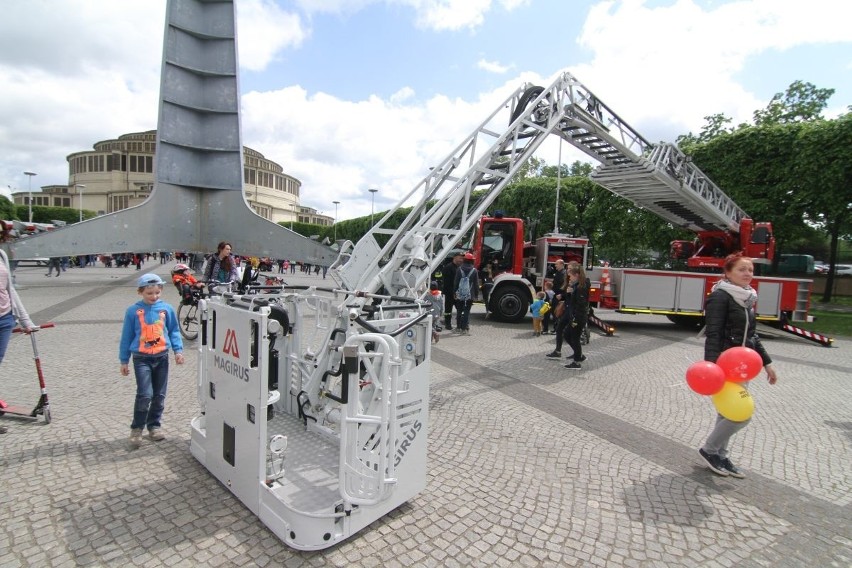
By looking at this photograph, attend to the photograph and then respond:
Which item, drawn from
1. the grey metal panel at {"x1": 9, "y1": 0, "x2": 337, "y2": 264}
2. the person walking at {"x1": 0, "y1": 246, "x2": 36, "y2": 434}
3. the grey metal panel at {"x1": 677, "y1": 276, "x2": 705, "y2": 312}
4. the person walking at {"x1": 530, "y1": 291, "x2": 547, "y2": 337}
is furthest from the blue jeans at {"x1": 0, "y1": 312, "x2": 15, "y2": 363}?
the grey metal panel at {"x1": 9, "y1": 0, "x2": 337, "y2": 264}

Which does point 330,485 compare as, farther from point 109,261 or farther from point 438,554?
point 109,261

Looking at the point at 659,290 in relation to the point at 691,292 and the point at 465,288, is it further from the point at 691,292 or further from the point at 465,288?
the point at 465,288

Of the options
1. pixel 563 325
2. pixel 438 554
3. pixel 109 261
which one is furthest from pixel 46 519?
pixel 109 261

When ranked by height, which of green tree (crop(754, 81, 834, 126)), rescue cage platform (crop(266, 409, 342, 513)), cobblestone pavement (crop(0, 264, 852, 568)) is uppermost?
green tree (crop(754, 81, 834, 126))

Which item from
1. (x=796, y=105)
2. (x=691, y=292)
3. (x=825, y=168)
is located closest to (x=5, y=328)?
(x=691, y=292)

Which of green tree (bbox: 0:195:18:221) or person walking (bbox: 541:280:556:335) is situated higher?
green tree (bbox: 0:195:18:221)

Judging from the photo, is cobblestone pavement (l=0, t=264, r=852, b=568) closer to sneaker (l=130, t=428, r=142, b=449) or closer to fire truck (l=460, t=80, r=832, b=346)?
sneaker (l=130, t=428, r=142, b=449)

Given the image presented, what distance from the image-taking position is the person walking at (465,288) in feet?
34.2

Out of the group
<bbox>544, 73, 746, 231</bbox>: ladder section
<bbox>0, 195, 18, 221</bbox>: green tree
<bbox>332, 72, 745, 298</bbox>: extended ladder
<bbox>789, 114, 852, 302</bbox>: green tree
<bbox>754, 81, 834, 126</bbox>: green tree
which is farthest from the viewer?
<bbox>0, 195, 18, 221</bbox>: green tree

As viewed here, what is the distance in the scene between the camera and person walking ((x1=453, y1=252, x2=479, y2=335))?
1044cm

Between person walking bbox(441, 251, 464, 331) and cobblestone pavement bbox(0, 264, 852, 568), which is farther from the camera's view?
person walking bbox(441, 251, 464, 331)

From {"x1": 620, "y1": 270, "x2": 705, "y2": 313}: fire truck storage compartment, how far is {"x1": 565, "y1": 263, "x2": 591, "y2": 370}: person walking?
4.97 metres

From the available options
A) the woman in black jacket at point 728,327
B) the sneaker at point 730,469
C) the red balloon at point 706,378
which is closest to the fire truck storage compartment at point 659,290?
the woman in black jacket at point 728,327

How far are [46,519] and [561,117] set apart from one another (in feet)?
30.7
